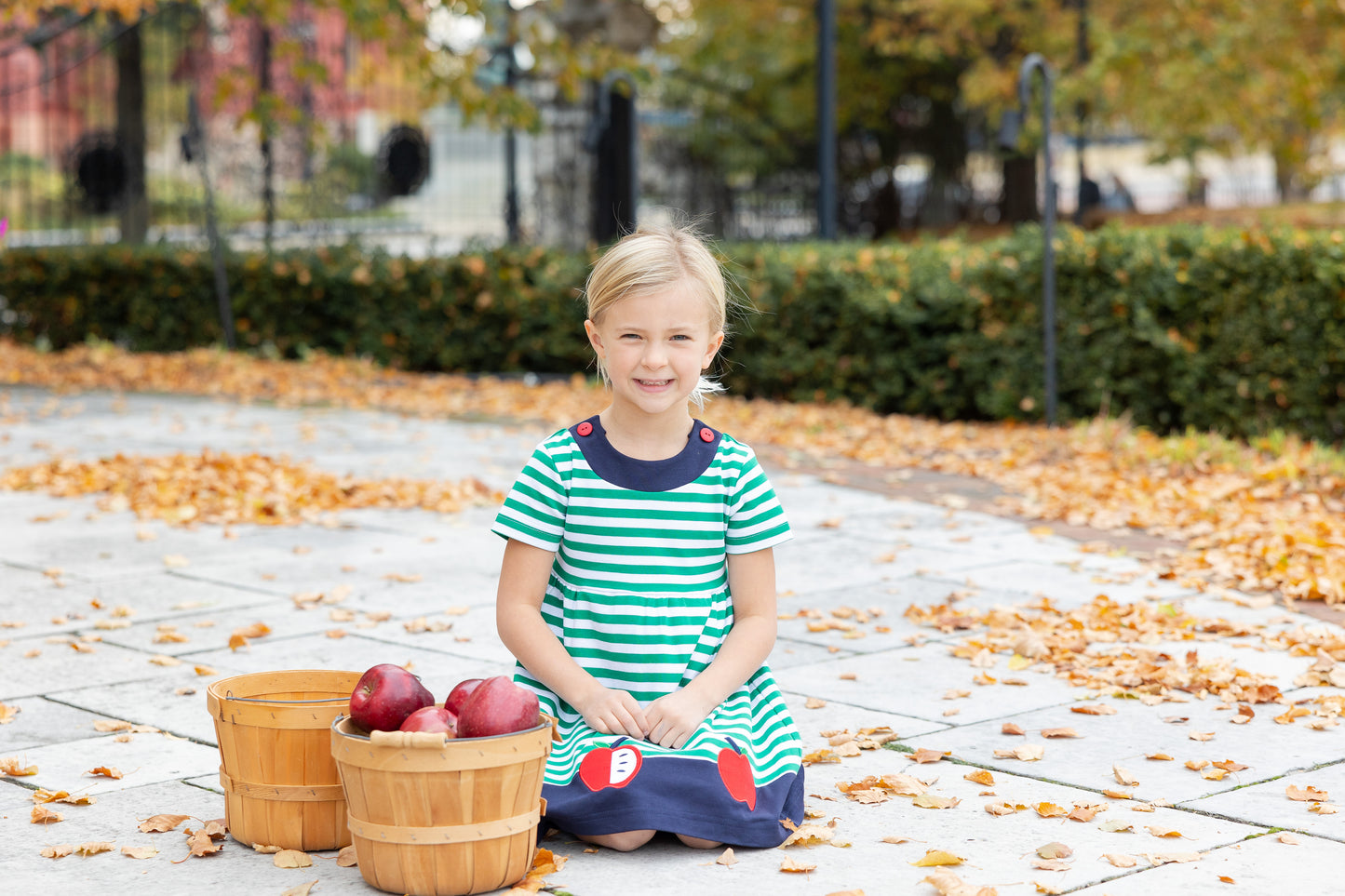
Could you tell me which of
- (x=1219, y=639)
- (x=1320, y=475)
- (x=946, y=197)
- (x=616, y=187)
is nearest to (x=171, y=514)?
(x=1219, y=639)

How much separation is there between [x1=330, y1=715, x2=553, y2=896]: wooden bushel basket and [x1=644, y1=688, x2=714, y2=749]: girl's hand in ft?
1.05

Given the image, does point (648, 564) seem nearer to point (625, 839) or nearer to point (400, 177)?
point (625, 839)

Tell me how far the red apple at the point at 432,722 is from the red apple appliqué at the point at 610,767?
381 mm

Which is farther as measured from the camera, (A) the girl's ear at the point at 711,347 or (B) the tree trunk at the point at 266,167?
(B) the tree trunk at the point at 266,167

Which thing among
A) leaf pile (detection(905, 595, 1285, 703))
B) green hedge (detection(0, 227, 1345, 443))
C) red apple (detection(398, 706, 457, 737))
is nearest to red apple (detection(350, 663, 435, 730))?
red apple (detection(398, 706, 457, 737))

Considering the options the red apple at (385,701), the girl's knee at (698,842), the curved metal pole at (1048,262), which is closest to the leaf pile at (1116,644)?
the girl's knee at (698,842)

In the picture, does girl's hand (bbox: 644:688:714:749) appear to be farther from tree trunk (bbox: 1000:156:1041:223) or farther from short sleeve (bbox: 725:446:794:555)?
tree trunk (bbox: 1000:156:1041:223)

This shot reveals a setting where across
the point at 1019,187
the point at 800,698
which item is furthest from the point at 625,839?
the point at 1019,187

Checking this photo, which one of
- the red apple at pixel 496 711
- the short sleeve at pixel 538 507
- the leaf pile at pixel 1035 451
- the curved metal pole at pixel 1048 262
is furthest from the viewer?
the curved metal pole at pixel 1048 262

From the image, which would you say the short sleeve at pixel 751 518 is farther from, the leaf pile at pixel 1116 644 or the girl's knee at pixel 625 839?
the leaf pile at pixel 1116 644

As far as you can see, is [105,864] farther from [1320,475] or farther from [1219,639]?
[1320,475]

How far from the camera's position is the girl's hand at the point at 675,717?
9.99 ft

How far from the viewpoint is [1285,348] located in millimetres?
8938

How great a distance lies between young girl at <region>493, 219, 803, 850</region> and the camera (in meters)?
3.07
